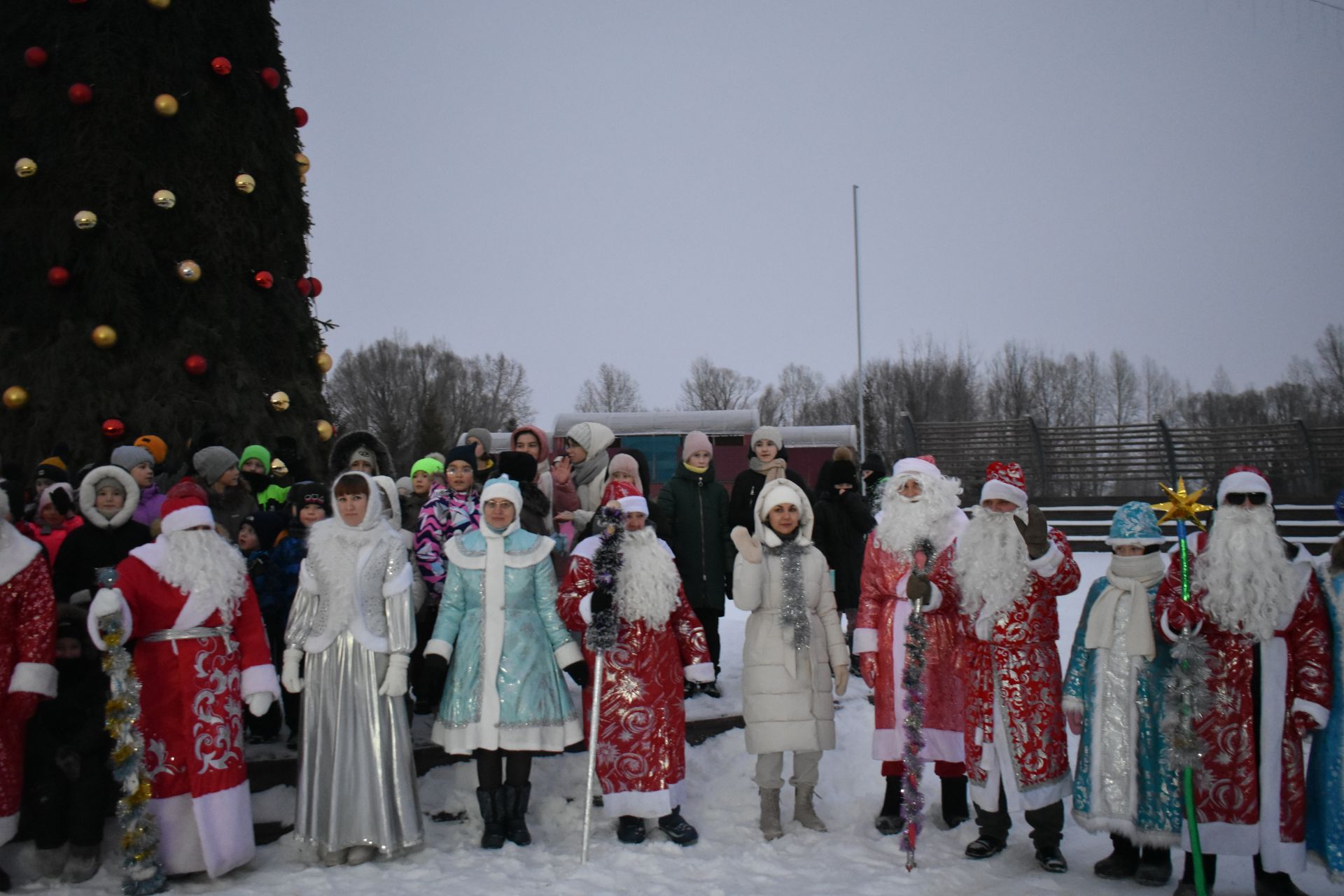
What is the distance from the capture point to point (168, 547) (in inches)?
190

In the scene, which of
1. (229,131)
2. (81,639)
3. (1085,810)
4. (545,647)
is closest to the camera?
(1085,810)

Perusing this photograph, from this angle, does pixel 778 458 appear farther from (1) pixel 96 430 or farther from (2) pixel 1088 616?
(1) pixel 96 430

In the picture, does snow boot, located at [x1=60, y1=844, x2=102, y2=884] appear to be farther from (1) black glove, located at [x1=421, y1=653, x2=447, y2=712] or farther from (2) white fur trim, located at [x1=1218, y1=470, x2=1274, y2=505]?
(2) white fur trim, located at [x1=1218, y1=470, x2=1274, y2=505]

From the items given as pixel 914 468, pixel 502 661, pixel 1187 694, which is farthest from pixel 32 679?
pixel 1187 694

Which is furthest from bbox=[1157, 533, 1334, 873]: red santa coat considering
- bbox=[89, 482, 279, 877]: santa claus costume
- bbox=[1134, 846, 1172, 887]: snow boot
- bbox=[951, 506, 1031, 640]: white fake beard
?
bbox=[89, 482, 279, 877]: santa claus costume

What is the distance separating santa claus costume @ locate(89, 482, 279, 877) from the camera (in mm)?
4676

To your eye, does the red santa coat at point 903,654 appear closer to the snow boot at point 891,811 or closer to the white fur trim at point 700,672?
the snow boot at point 891,811

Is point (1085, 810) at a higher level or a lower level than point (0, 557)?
lower

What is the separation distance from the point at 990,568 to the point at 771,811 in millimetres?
1789

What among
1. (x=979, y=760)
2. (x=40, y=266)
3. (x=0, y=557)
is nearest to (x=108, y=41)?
(x=40, y=266)

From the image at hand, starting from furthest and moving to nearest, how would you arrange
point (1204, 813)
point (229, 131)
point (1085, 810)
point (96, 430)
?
point (229, 131) < point (96, 430) < point (1085, 810) < point (1204, 813)

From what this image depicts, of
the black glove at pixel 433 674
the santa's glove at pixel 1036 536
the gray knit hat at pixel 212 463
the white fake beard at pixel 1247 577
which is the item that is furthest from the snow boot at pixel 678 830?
the gray knit hat at pixel 212 463

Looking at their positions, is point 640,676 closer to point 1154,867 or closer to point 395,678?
point 395,678

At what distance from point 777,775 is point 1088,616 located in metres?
1.84
